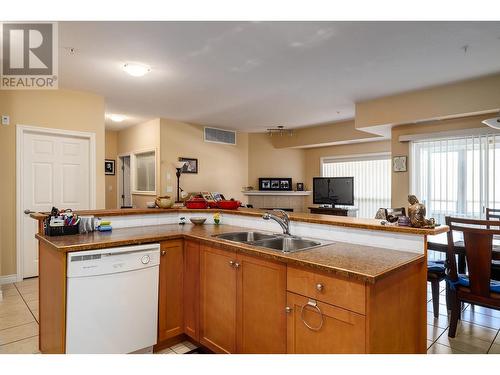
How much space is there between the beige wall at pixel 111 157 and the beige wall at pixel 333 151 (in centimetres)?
472

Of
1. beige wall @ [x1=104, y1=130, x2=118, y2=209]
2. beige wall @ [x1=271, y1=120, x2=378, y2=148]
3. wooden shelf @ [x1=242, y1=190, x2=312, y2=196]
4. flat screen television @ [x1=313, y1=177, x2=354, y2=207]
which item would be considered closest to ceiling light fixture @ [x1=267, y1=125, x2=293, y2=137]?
beige wall @ [x1=271, y1=120, x2=378, y2=148]

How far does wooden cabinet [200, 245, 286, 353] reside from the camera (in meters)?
1.78

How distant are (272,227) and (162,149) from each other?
3906mm

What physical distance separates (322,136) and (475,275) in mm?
4688

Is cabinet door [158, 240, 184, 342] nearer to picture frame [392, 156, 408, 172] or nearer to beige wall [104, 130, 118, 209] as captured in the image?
picture frame [392, 156, 408, 172]

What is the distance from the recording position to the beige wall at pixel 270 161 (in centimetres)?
745

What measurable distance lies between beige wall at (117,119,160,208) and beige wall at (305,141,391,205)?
388 cm

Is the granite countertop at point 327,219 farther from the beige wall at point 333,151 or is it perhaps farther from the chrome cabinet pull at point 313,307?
the beige wall at point 333,151

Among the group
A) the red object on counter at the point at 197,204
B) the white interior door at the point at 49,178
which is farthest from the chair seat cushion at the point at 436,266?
the white interior door at the point at 49,178

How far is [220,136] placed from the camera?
Result: 6.88 m
